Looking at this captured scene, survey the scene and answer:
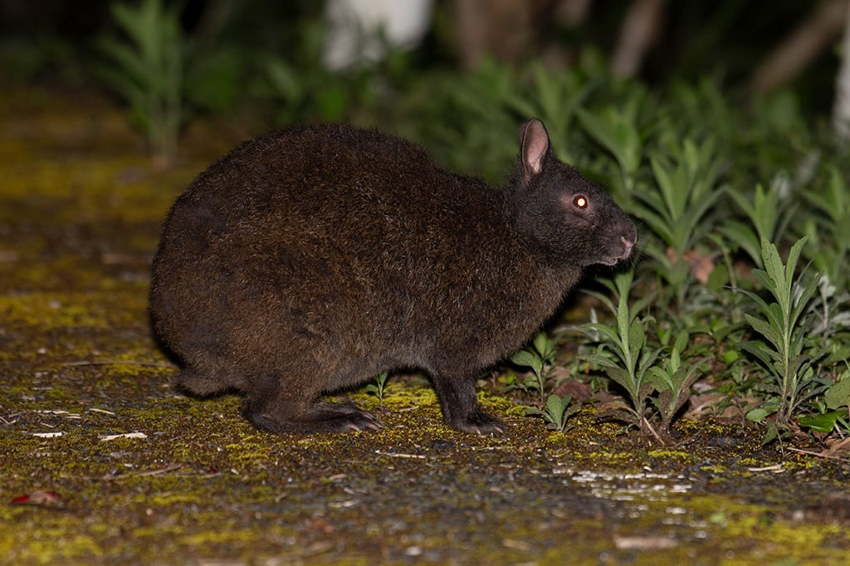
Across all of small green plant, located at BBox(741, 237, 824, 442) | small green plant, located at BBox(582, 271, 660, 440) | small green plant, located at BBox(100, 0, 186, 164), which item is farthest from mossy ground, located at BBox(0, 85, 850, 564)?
small green plant, located at BBox(100, 0, 186, 164)

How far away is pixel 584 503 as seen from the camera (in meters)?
4.30

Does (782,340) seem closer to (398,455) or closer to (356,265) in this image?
(398,455)

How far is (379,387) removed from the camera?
19.0 ft

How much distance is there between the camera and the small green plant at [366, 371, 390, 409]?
578 centimetres

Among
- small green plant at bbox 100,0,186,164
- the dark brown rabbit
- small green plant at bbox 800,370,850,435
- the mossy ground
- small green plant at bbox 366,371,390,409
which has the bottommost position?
the mossy ground

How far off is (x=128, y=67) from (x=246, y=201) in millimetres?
5452

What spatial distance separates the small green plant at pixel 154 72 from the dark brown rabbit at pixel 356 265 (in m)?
4.72

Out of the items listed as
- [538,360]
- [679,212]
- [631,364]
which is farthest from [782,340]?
[679,212]

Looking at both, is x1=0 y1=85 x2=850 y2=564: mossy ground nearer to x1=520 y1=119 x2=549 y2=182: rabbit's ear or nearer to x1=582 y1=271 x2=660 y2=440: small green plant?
x1=582 y1=271 x2=660 y2=440: small green plant

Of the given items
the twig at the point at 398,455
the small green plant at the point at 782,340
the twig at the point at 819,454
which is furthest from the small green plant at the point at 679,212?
the twig at the point at 398,455

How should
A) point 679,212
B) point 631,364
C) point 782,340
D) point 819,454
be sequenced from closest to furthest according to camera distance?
point 819,454
point 782,340
point 631,364
point 679,212

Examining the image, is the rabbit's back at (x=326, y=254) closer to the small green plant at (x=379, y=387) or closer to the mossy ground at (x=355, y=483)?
the small green plant at (x=379, y=387)

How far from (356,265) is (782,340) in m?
1.95

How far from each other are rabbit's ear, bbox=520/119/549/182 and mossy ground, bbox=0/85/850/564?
1.21 m
